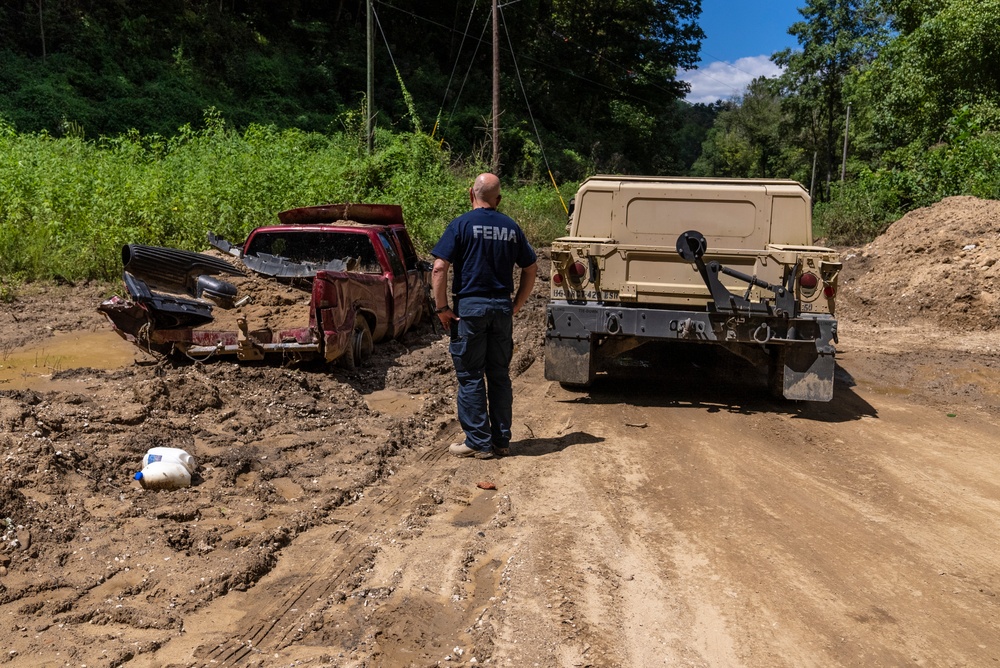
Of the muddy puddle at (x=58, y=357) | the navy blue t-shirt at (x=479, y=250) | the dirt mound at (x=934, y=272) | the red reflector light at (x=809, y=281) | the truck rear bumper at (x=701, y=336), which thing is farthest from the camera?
→ the dirt mound at (x=934, y=272)

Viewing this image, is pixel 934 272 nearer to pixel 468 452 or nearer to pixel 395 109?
pixel 468 452

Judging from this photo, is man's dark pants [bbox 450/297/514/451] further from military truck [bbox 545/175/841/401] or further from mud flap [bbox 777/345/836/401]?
mud flap [bbox 777/345/836/401]

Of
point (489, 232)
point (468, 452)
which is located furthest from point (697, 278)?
point (468, 452)

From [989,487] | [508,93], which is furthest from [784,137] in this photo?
[989,487]

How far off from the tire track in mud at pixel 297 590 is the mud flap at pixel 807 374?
390cm

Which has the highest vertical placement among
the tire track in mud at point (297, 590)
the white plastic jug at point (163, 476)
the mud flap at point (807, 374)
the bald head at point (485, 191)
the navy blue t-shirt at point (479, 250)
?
the bald head at point (485, 191)

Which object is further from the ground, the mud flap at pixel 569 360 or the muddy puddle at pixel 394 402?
the mud flap at pixel 569 360

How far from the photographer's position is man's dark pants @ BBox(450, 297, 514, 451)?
5.95 meters

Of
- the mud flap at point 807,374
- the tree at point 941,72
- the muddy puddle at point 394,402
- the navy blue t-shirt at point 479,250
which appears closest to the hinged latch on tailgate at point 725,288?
the mud flap at point 807,374

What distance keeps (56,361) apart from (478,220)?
212 inches

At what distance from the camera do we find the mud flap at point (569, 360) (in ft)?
25.7

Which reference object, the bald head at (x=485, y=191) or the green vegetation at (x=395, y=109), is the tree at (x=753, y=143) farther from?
the bald head at (x=485, y=191)

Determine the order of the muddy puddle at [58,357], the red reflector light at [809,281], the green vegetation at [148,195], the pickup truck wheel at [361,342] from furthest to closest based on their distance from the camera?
the green vegetation at [148,195] → the pickup truck wheel at [361,342] → the muddy puddle at [58,357] → the red reflector light at [809,281]

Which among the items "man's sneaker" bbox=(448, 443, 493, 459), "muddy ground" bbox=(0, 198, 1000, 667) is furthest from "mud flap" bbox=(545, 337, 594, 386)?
"man's sneaker" bbox=(448, 443, 493, 459)
